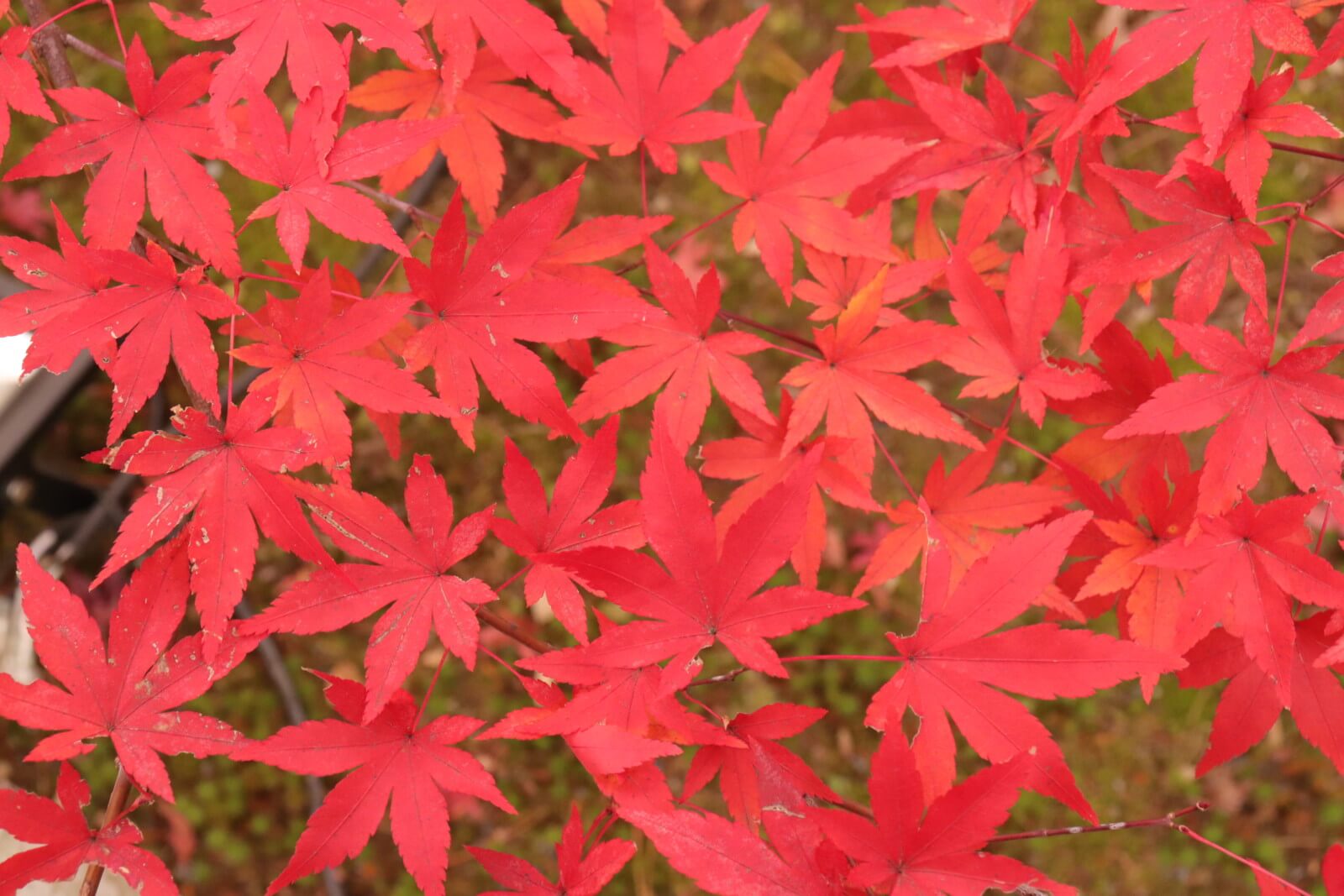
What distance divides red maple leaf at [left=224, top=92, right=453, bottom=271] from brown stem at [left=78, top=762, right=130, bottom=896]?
719 millimetres

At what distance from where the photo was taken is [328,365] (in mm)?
1131

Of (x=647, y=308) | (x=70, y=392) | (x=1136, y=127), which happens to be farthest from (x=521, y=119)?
(x=1136, y=127)

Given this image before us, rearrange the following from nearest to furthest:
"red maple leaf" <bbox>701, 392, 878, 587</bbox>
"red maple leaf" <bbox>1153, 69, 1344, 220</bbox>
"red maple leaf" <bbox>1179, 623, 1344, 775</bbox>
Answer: "red maple leaf" <bbox>1153, 69, 1344, 220</bbox>, "red maple leaf" <bbox>1179, 623, 1344, 775</bbox>, "red maple leaf" <bbox>701, 392, 878, 587</bbox>

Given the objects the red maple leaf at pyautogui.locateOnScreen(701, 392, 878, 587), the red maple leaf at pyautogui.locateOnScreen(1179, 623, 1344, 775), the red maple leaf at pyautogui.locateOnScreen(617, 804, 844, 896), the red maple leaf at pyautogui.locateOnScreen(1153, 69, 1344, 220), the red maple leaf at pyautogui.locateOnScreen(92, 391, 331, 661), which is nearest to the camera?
the red maple leaf at pyautogui.locateOnScreen(617, 804, 844, 896)

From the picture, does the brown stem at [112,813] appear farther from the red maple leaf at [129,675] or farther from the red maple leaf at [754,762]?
the red maple leaf at [754,762]

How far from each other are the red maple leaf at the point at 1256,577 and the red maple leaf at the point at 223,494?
1.07 metres

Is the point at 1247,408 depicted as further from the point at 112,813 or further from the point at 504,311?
the point at 112,813

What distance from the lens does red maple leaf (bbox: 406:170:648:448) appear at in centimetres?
115

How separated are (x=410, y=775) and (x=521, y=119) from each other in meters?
0.96

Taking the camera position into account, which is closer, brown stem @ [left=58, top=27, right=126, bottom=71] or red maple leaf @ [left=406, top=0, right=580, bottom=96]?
red maple leaf @ [left=406, top=0, right=580, bottom=96]

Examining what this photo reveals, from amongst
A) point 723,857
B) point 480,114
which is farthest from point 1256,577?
point 480,114

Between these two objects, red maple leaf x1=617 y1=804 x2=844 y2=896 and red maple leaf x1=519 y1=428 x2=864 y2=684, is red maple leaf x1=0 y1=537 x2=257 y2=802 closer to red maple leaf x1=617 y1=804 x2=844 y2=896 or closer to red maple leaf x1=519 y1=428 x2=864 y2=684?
red maple leaf x1=519 y1=428 x2=864 y2=684

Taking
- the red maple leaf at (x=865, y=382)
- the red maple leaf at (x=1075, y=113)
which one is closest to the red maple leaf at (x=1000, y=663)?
the red maple leaf at (x=865, y=382)

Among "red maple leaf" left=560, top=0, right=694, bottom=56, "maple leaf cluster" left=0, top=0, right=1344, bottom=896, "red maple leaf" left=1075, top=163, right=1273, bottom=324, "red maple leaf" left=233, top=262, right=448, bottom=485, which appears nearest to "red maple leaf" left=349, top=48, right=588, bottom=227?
"maple leaf cluster" left=0, top=0, right=1344, bottom=896
